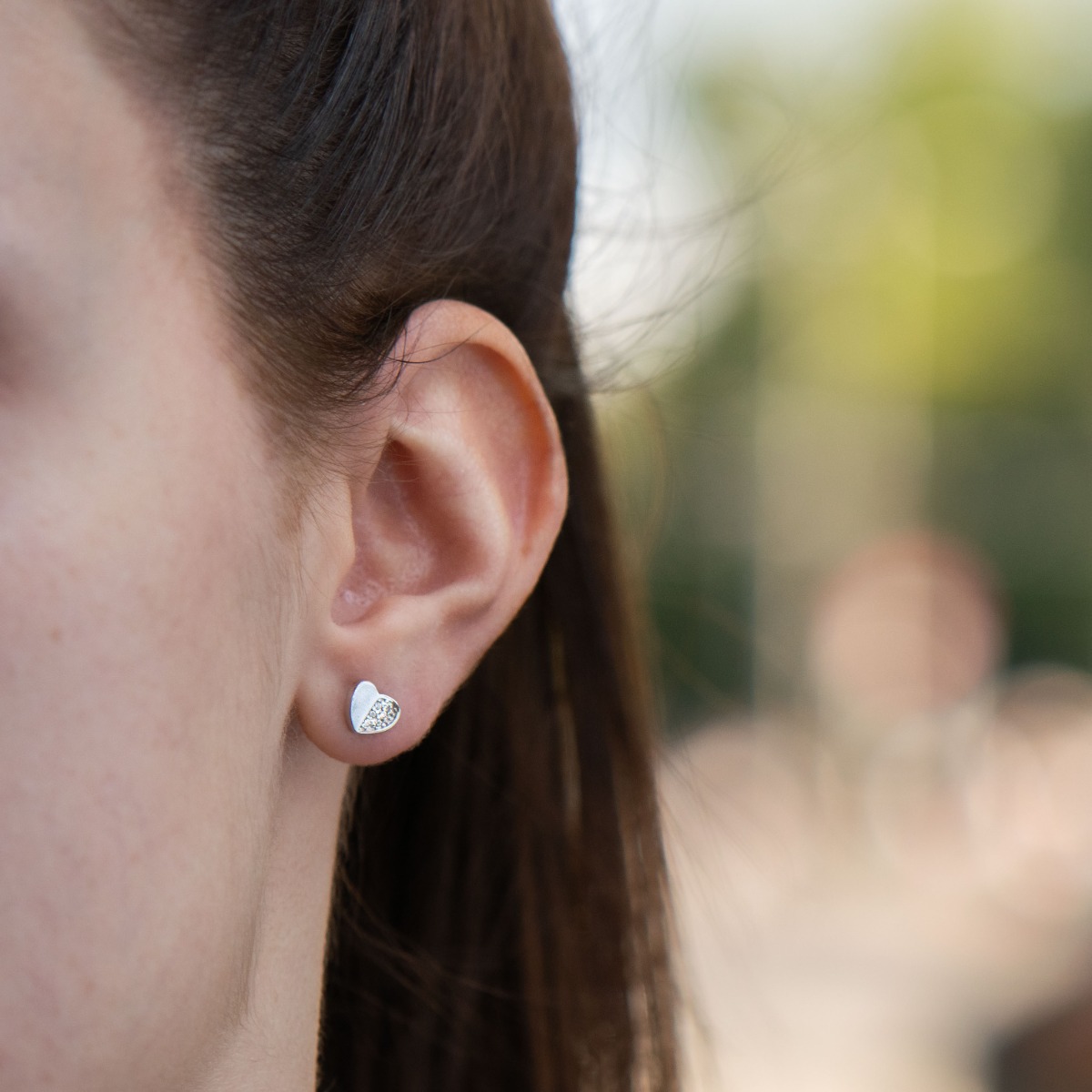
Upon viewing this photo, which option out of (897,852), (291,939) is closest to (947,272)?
(897,852)

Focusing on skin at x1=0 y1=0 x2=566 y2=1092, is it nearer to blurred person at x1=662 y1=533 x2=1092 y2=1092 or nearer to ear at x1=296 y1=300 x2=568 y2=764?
ear at x1=296 y1=300 x2=568 y2=764

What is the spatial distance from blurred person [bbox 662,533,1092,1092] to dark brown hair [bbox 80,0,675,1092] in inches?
5.6

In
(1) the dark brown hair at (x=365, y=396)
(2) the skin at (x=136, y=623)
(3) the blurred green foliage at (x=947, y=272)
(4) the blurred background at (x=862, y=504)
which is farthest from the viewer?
(3) the blurred green foliage at (x=947, y=272)

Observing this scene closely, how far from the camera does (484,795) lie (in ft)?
6.52

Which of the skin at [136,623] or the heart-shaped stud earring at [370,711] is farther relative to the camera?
the heart-shaped stud earring at [370,711]

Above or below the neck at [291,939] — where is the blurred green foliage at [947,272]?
below

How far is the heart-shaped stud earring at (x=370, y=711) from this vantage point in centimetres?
131

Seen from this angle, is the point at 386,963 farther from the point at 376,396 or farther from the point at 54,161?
the point at 54,161

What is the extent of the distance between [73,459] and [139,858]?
0.99ft

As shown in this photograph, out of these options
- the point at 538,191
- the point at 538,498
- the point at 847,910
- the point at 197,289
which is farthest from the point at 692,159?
the point at 847,910

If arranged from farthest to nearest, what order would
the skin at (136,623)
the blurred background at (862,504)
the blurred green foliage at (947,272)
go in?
1. the blurred green foliage at (947,272)
2. the blurred background at (862,504)
3. the skin at (136,623)

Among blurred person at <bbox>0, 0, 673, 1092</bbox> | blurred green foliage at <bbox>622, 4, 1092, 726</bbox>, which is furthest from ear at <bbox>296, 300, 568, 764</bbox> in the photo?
blurred green foliage at <bbox>622, 4, 1092, 726</bbox>

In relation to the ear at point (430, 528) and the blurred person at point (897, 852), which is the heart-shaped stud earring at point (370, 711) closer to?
the ear at point (430, 528)

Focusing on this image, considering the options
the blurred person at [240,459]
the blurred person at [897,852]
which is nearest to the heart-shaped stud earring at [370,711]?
the blurred person at [240,459]
